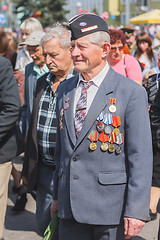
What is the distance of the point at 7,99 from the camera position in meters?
3.61

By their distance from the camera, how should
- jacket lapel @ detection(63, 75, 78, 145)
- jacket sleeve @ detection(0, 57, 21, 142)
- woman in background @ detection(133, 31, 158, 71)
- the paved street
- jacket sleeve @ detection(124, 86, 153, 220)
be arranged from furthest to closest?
1. woman in background @ detection(133, 31, 158, 71)
2. the paved street
3. jacket sleeve @ detection(0, 57, 21, 142)
4. jacket lapel @ detection(63, 75, 78, 145)
5. jacket sleeve @ detection(124, 86, 153, 220)

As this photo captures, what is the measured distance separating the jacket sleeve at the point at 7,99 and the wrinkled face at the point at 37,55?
116 centimetres

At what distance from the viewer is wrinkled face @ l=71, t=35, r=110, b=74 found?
252 cm

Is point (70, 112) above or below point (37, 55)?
below

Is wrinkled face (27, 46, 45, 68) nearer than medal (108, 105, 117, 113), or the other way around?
medal (108, 105, 117, 113)

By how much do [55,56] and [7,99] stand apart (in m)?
0.55

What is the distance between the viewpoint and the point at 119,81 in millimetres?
2562

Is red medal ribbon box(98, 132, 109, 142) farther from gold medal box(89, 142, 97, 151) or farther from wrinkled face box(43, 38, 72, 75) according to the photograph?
wrinkled face box(43, 38, 72, 75)

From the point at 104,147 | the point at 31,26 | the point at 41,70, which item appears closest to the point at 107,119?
the point at 104,147

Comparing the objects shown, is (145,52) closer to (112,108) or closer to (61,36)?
(61,36)

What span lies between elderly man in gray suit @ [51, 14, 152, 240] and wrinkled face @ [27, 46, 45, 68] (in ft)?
7.16

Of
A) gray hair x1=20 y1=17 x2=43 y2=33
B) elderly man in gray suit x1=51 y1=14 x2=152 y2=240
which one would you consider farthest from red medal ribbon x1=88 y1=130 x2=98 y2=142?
gray hair x1=20 y1=17 x2=43 y2=33

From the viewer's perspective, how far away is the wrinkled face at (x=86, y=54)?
2.52m

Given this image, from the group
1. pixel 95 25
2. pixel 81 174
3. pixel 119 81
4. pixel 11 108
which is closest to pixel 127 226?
pixel 81 174
